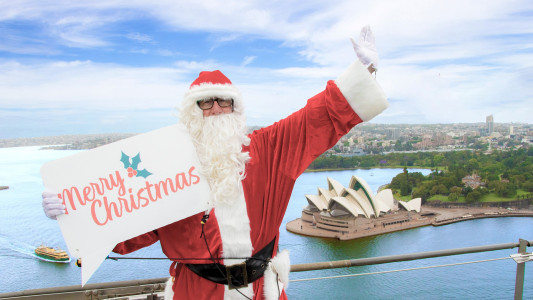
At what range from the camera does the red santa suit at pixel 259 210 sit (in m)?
0.97

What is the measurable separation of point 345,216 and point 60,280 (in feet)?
46.6

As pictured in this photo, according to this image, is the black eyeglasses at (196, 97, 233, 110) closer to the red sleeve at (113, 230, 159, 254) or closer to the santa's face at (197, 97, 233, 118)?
the santa's face at (197, 97, 233, 118)

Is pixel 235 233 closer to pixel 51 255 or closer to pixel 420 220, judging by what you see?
pixel 51 255

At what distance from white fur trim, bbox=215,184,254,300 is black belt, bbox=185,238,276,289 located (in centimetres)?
2

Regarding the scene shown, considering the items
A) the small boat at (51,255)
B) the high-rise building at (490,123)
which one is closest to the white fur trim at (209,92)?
the small boat at (51,255)

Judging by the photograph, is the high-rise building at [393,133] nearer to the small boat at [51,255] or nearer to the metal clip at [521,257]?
the small boat at [51,255]

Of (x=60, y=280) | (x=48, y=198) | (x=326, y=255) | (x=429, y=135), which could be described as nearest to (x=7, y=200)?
(x=60, y=280)

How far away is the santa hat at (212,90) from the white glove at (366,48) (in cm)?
38

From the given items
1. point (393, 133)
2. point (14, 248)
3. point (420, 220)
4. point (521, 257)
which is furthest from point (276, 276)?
point (393, 133)

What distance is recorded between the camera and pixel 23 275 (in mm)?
19812

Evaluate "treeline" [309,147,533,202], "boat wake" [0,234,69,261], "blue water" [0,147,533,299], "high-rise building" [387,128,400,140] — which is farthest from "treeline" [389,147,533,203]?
"boat wake" [0,234,69,261]

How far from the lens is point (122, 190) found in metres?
1.04

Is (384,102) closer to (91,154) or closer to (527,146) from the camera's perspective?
(91,154)

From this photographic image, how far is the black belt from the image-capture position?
1007 millimetres
